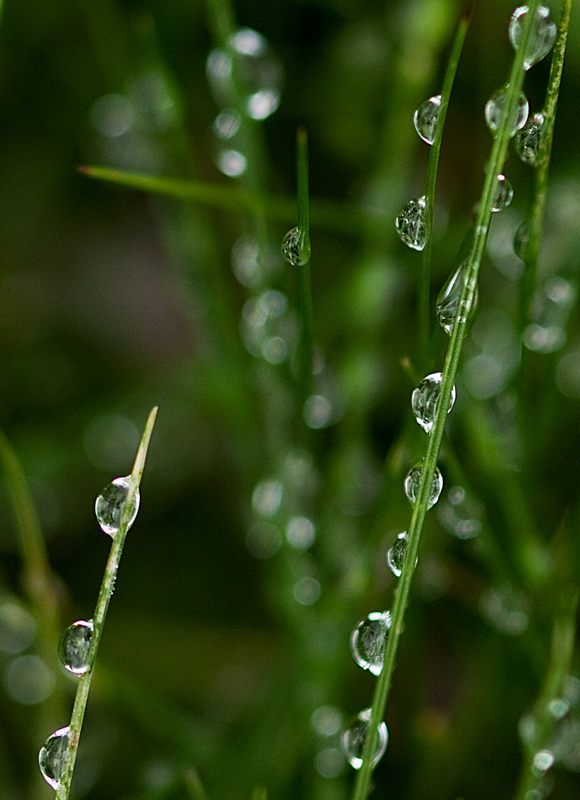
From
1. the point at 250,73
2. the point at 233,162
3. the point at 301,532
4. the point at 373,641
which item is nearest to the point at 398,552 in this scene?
the point at 373,641

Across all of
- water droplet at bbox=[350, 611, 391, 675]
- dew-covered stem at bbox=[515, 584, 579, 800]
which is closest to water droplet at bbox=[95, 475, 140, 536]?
water droplet at bbox=[350, 611, 391, 675]

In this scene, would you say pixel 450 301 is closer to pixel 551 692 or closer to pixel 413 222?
pixel 413 222

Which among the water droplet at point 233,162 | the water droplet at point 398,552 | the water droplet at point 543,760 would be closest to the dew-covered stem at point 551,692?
the water droplet at point 543,760

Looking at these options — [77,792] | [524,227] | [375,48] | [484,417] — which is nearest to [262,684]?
[77,792]

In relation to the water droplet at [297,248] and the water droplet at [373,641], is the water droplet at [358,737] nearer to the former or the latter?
the water droplet at [373,641]

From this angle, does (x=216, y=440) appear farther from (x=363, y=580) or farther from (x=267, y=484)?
(x=363, y=580)

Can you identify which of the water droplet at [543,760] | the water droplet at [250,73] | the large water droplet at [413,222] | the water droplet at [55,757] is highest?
the water droplet at [250,73]
